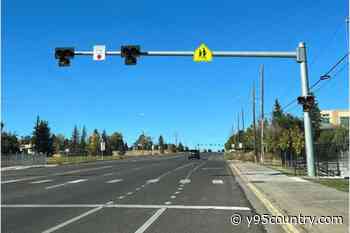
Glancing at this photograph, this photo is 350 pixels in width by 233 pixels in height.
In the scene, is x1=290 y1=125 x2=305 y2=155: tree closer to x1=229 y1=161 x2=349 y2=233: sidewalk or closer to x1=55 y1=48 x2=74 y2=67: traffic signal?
x1=229 y1=161 x2=349 y2=233: sidewalk

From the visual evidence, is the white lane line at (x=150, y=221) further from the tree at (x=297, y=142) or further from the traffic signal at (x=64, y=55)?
the tree at (x=297, y=142)

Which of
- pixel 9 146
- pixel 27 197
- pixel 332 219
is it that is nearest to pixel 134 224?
pixel 332 219

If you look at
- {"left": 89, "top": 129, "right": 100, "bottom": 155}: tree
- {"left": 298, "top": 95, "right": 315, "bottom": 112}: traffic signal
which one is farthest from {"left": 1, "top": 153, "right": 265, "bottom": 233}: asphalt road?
{"left": 89, "top": 129, "right": 100, "bottom": 155}: tree

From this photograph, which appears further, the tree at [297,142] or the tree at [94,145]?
the tree at [94,145]

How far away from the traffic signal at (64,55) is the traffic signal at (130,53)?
2.38 metres

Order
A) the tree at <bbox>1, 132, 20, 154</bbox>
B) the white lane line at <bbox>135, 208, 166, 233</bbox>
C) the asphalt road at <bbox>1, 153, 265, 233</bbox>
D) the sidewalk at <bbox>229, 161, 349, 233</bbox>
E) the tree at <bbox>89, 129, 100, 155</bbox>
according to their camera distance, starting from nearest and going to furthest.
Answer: the sidewalk at <bbox>229, 161, 349, 233</bbox> < the white lane line at <bbox>135, 208, 166, 233</bbox> < the asphalt road at <bbox>1, 153, 265, 233</bbox> < the tree at <bbox>1, 132, 20, 154</bbox> < the tree at <bbox>89, 129, 100, 155</bbox>

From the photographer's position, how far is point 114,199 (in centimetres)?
1886

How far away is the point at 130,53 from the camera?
24656 mm

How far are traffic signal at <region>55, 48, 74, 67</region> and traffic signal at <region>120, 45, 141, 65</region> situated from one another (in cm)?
238

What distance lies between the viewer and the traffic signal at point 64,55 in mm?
25016

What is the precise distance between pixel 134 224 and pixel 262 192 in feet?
29.9

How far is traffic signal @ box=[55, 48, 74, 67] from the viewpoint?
25.0 meters

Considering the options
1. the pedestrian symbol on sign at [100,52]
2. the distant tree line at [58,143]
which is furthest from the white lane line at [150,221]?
the distant tree line at [58,143]

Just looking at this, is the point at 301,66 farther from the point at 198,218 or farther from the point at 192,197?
the point at 198,218
